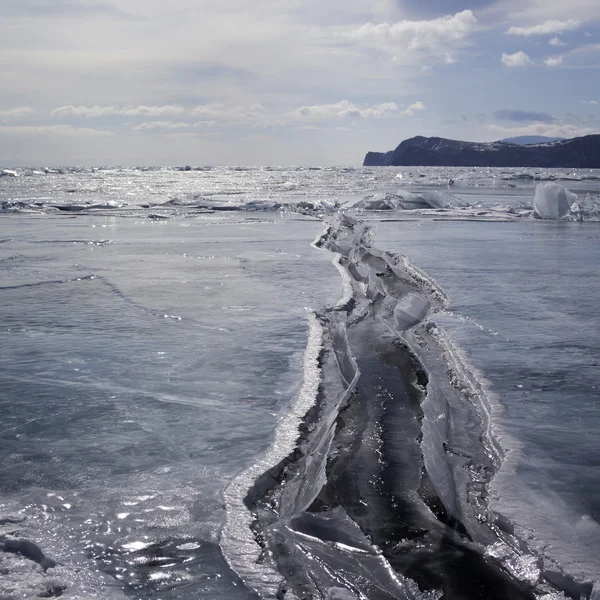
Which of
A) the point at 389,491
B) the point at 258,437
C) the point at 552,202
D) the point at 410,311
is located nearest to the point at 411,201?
the point at 552,202

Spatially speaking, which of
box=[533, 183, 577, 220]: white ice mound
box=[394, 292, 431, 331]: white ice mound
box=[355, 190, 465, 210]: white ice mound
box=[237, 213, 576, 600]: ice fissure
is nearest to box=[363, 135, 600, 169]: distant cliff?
box=[355, 190, 465, 210]: white ice mound

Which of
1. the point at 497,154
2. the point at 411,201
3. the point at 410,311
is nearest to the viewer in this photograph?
the point at 410,311

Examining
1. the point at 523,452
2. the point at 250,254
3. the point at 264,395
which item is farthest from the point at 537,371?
the point at 250,254

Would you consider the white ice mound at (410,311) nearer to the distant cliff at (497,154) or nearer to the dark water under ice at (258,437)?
the dark water under ice at (258,437)

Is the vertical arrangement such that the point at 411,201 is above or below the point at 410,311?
above

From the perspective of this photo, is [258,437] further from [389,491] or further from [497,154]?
[497,154]

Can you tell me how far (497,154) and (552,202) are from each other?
12904 cm

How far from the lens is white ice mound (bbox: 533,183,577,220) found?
18781mm

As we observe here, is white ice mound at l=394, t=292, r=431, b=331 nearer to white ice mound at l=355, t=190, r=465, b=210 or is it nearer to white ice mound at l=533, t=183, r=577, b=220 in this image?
white ice mound at l=533, t=183, r=577, b=220

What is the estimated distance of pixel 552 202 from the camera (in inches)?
744

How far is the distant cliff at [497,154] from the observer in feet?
413

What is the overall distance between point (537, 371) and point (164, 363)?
9.10 feet

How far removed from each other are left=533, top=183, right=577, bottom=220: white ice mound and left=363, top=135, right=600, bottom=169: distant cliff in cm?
11735

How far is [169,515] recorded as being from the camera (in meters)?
2.66
